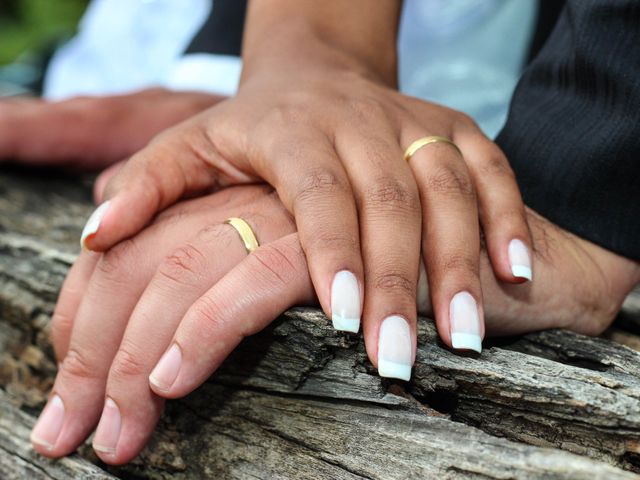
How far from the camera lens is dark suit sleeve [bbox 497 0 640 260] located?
107 centimetres

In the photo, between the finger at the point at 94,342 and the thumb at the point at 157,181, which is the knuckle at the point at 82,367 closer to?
the finger at the point at 94,342

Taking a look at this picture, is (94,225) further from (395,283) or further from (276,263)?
(395,283)

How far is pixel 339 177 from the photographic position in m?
1.04

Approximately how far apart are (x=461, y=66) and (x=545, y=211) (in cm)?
86

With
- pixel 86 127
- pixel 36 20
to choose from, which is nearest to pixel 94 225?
pixel 86 127

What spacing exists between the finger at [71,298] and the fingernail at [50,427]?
12 centimetres

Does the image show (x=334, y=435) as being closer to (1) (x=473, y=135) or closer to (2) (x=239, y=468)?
(2) (x=239, y=468)

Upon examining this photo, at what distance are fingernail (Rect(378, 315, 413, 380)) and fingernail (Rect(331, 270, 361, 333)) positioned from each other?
0.12ft

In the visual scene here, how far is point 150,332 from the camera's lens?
3.23 ft

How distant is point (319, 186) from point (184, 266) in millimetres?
220

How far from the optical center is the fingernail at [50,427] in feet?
3.58

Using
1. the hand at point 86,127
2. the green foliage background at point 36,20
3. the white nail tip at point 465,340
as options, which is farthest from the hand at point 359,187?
the green foliage background at point 36,20

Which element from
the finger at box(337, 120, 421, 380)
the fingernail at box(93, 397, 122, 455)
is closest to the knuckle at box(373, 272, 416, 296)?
the finger at box(337, 120, 421, 380)

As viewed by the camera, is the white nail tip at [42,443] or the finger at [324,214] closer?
the finger at [324,214]
